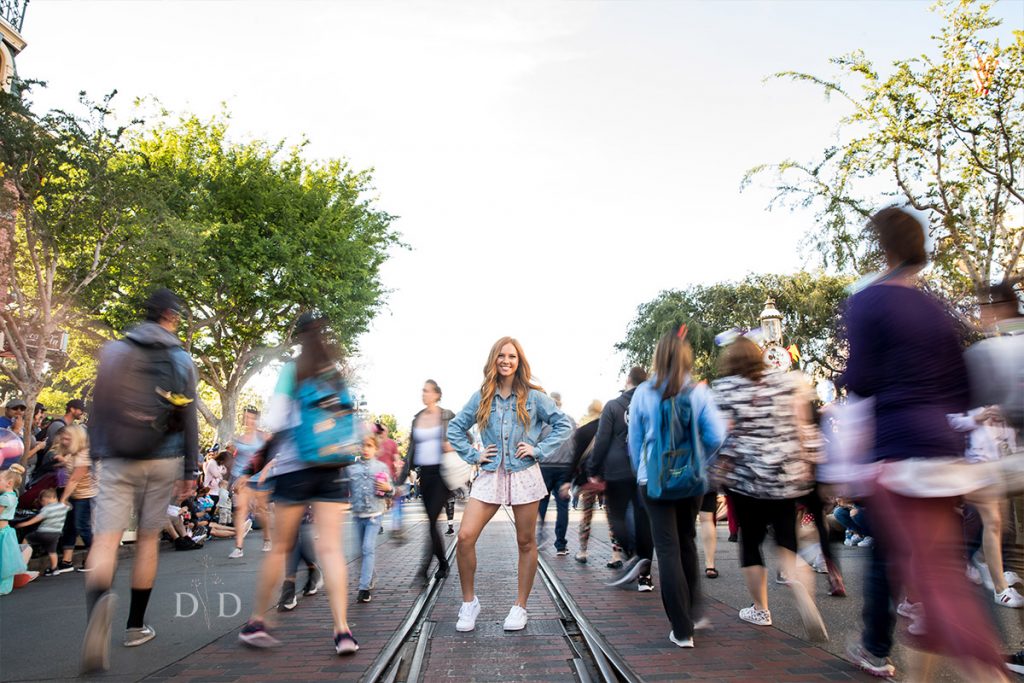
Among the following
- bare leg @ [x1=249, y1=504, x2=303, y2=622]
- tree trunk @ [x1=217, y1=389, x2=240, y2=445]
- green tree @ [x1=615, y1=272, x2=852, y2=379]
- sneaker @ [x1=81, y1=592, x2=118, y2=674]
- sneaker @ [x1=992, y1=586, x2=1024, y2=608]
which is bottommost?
sneaker @ [x1=992, y1=586, x2=1024, y2=608]

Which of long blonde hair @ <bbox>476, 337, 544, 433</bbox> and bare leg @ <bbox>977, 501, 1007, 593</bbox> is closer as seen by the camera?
long blonde hair @ <bbox>476, 337, 544, 433</bbox>

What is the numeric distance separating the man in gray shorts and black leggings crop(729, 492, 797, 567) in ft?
11.1

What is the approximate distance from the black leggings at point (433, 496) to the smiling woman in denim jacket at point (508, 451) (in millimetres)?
1911

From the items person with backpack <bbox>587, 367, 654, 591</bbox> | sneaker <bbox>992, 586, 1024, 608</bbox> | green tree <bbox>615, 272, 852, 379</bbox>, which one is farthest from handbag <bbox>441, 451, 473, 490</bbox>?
green tree <bbox>615, 272, 852, 379</bbox>

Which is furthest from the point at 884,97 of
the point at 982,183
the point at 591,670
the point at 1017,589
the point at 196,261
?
the point at 196,261

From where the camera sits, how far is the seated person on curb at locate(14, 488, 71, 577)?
8414 mm

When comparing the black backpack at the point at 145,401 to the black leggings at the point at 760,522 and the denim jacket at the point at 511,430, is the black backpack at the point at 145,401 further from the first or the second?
the black leggings at the point at 760,522

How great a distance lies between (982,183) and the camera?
16.2m

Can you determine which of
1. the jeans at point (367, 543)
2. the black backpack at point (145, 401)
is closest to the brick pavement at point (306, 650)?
the jeans at point (367, 543)

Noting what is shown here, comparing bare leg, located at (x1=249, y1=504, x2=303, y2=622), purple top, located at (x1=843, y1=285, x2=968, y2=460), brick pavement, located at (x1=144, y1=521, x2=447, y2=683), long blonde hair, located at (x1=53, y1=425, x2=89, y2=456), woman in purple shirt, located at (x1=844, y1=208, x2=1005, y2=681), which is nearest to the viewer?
woman in purple shirt, located at (x1=844, y1=208, x2=1005, y2=681)

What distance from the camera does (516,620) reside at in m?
4.94

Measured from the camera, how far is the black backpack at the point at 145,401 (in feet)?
14.0

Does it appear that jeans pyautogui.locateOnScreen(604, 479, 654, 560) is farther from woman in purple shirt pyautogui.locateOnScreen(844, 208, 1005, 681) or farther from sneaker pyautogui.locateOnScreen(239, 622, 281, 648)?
woman in purple shirt pyautogui.locateOnScreen(844, 208, 1005, 681)

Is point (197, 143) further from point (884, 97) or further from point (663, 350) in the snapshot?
point (663, 350)
